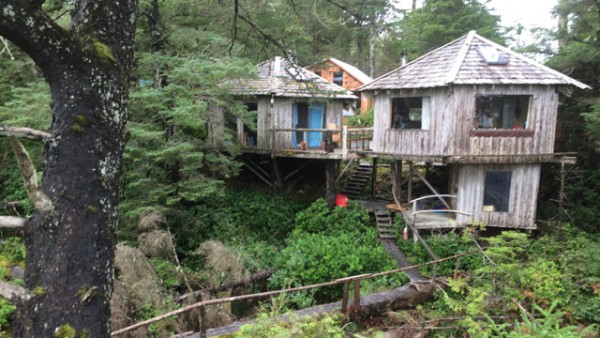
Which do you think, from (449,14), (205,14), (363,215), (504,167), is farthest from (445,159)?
(449,14)

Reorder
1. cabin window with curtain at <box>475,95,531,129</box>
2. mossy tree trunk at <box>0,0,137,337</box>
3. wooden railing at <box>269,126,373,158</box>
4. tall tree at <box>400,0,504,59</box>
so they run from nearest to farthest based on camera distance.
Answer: mossy tree trunk at <box>0,0,137,337</box>
cabin window with curtain at <box>475,95,531,129</box>
wooden railing at <box>269,126,373,158</box>
tall tree at <box>400,0,504,59</box>

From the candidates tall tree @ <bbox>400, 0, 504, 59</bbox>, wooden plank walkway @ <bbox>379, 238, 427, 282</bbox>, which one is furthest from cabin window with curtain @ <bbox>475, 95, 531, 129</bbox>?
tall tree @ <bbox>400, 0, 504, 59</bbox>

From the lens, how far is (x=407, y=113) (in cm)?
1492

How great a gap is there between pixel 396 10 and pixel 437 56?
10.5 m

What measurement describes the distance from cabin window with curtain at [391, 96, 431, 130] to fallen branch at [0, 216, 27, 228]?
1340 centimetres

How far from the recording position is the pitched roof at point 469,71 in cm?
1265

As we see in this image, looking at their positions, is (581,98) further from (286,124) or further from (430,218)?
(286,124)

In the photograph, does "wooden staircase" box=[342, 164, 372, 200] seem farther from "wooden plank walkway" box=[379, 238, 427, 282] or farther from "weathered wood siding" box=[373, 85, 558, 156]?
"weathered wood siding" box=[373, 85, 558, 156]

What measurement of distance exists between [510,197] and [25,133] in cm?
1488

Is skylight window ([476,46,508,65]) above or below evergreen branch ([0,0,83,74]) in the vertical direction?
above

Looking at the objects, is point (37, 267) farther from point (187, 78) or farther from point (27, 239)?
point (187, 78)

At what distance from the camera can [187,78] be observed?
11.1 meters

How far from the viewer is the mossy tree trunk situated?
2.70m

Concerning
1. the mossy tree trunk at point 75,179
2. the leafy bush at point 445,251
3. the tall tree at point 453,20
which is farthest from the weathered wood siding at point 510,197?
the tall tree at point 453,20
